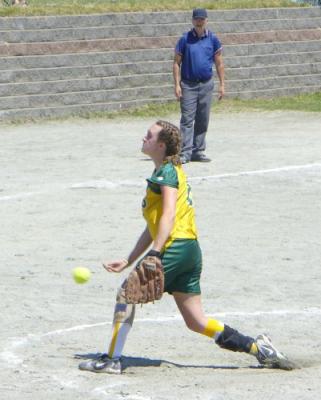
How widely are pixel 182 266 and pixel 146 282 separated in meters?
0.30

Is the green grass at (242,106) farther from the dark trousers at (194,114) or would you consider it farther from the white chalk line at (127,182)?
the white chalk line at (127,182)

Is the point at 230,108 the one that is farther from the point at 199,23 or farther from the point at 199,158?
the point at 199,23

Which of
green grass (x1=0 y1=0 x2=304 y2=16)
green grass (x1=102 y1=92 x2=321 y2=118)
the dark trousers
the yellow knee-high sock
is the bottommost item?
green grass (x1=102 y1=92 x2=321 y2=118)

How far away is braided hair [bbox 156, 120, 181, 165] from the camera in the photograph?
23.8ft

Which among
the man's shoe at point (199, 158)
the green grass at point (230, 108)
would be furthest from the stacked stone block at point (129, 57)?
the man's shoe at point (199, 158)

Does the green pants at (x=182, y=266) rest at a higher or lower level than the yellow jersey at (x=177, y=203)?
lower

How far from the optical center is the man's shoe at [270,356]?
7477 mm

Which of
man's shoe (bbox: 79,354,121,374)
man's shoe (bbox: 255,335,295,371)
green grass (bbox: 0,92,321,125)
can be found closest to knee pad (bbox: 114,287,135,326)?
man's shoe (bbox: 79,354,121,374)

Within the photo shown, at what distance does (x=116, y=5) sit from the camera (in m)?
22.0

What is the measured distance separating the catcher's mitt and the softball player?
0.07 m

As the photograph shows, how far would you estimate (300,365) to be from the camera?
7.56 meters

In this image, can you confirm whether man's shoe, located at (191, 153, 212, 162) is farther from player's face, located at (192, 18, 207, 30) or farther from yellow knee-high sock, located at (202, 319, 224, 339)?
yellow knee-high sock, located at (202, 319, 224, 339)

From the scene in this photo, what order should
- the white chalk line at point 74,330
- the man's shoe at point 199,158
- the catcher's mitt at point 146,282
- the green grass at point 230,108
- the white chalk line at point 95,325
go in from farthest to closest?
the green grass at point 230,108
the man's shoe at point 199,158
the white chalk line at point 95,325
the catcher's mitt at point 146,282
the white chalk line at point 74,330

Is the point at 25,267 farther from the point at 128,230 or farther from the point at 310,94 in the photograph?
the point at 310,94
